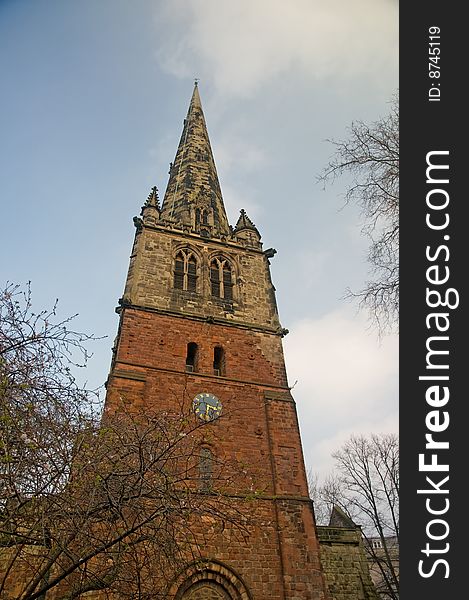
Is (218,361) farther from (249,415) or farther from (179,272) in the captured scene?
(179,272)

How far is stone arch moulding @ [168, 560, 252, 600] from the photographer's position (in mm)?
10352

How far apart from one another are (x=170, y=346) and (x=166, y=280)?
328 cm

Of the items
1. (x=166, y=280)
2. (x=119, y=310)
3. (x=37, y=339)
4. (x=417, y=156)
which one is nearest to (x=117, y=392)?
(x=119, y=310)

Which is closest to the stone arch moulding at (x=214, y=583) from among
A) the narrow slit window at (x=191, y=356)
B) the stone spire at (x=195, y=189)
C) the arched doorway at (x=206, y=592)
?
the arched doorway at (x=206, y=592)

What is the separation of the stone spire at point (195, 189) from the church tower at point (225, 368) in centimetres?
12

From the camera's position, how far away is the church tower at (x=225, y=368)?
427 inches

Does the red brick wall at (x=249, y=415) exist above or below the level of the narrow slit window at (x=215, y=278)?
below

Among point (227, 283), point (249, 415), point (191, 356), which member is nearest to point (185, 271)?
point (227, 283)

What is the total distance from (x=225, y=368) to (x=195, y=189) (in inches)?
488

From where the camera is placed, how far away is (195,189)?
24656 mm

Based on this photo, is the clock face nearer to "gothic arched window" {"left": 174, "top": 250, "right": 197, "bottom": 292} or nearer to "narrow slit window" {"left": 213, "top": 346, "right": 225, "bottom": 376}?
"narrow slit window" {"left": 213, "top": 346, "right": 225, "bottom": 376}

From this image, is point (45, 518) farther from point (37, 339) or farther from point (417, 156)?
point (417, 156)

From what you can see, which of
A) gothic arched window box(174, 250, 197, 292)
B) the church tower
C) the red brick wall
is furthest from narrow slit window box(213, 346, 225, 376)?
gothic arched window box(174, 250, 197, 292)

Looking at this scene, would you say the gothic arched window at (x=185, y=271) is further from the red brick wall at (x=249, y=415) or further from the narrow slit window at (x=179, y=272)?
the red brick wall at (x=249, y=415)
